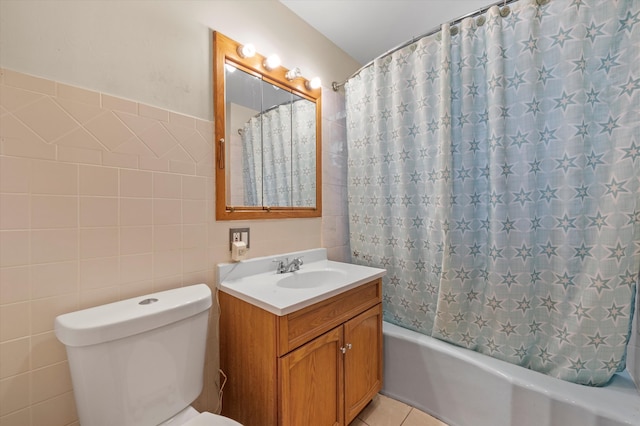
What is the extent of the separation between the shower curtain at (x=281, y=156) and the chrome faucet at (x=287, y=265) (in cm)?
33

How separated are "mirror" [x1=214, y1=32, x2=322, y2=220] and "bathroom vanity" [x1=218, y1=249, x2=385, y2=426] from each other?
13.9 inches

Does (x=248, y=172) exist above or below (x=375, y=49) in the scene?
below

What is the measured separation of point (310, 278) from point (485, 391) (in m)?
1.02

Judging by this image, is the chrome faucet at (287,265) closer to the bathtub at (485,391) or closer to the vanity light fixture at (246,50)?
the bathtub at (485,391)

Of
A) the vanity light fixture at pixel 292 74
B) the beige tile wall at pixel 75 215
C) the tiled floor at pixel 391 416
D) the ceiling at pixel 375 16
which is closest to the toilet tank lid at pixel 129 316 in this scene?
the beige tile wall at pixel 75 215

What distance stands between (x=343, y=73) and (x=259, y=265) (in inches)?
62.1

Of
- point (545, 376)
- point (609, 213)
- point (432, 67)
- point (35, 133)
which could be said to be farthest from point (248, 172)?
point (545, 376)

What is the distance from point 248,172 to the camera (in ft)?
4.53

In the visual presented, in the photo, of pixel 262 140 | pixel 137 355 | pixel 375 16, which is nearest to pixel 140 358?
pixel 137 355

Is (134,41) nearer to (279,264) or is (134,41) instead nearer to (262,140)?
(262,140)

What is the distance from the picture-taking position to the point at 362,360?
136cm

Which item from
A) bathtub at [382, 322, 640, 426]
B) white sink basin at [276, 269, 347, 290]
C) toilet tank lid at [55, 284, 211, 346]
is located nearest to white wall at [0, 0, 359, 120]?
toilet tank lid at [55, 284, 211, 346]

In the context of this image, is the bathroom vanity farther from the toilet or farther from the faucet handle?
the toilet

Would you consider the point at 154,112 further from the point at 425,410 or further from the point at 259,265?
the point at 425,410
